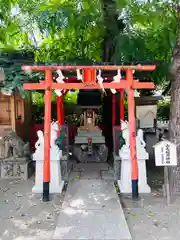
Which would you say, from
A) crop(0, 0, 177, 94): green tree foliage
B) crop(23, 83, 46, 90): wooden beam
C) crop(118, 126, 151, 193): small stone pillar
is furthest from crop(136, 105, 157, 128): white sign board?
crop(23, 83, 46, 90): wooden beam

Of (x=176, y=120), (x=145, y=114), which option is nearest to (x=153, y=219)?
(x=176, y=120)

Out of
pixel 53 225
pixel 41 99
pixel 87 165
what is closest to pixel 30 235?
pixel 53 225

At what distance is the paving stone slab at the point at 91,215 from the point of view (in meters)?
4.27

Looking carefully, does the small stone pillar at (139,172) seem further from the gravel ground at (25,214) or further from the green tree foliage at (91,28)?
the green tree foliage at (91,28)

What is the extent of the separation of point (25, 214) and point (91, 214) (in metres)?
1.33

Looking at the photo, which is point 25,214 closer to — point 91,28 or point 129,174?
point 129,174

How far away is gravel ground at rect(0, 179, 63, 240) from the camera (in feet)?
14.6

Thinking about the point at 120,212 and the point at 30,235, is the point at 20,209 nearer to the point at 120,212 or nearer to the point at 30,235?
the point at 30,235

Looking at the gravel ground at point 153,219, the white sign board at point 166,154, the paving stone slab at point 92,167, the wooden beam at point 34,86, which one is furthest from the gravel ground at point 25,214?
the wooden beam at point 34,86

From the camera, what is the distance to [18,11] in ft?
28.3

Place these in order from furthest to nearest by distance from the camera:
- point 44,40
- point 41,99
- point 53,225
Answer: point 41,99 → point 44,40 → point 53,225

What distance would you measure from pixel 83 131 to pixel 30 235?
15.5ft

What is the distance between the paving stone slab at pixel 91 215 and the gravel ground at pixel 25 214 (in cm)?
26

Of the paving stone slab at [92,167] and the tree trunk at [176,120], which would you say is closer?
the tree trunk at [176,120]
